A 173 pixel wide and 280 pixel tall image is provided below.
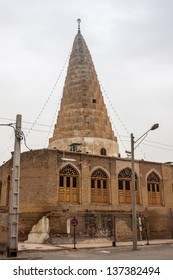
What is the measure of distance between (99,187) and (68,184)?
8.52 ft

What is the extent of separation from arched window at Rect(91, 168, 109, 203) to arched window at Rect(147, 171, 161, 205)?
4135mm

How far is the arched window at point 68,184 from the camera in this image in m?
23.4

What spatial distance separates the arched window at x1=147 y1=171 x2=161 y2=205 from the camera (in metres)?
27.1

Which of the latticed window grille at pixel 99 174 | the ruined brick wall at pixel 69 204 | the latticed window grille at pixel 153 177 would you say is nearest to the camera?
the ruined brick wall at pixel 69 204

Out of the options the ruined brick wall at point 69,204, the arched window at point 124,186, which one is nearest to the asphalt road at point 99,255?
the ruined brick wall at point 69,204

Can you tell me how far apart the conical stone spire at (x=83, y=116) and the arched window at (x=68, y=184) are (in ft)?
11.9

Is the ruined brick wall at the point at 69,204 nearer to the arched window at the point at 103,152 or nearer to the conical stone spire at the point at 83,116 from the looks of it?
the arched window at the point at 103,152

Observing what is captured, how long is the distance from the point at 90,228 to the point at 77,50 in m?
18.6

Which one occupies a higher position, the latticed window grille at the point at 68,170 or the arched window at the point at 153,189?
the latticed window grille at the point at 68,170

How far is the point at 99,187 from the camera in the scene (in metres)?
25.0

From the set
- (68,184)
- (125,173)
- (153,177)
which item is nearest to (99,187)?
(68,184)

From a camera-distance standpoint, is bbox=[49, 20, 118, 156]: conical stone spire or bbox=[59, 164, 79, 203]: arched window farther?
bbox=[49, 20, 118, 156]: conical stone spire

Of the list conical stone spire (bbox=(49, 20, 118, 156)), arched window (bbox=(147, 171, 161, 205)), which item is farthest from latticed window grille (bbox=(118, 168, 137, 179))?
conical stone spire (bbox=(49, 20, 118, 156))

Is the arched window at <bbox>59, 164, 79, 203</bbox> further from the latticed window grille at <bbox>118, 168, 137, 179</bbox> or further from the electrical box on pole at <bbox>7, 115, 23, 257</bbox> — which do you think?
the electrical box on pole at <bbox>7, 115, 23, 257</bbox>
